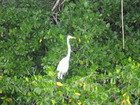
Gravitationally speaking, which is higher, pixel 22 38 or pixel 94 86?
pixel 22 38

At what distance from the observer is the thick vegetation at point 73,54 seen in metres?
4.85

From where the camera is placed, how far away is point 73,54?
5.87m

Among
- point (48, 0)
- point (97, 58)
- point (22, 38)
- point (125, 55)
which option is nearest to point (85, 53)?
point (97, 58)

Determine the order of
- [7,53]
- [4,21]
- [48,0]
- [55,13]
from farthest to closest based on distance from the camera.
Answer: [48,0]
[55,13]
[4,21]
[7,53]

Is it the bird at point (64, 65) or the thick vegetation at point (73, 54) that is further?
the bird at point (64, 65)

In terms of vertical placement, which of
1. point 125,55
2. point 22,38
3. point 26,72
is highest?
point 22,38

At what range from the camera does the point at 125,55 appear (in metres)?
5.98

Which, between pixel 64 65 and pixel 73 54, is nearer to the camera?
pixel 64 65

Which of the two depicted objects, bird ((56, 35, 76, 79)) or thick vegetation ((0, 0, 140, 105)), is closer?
thick vegetation ((0, 0, 140, 105))

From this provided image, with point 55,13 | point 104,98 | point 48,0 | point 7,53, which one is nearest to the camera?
point 104,98

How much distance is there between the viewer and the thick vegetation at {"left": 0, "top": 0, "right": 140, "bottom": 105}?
4.85 metres

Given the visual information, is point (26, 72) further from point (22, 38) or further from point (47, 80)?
point (47, 80)

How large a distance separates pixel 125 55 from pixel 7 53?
1.66 m

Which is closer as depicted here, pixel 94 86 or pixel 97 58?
pixel 94 86
